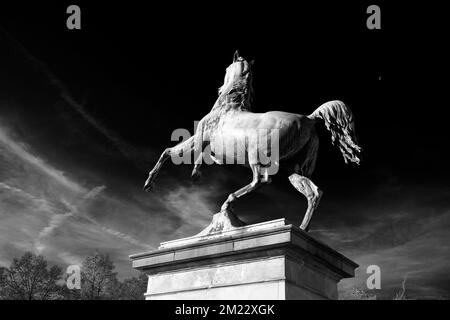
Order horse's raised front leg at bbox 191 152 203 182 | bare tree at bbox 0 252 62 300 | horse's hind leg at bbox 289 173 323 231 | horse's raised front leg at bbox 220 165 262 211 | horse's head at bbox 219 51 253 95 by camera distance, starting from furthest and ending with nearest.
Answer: bare tree at bbox 0 252 62 300, horse's head at bbox 219 51 253 95, horse's raised front leg at bbox 191 152 203 182, horse's raised front leg at bbox 220 165 262 211, horse's hind leg at bbox 289 173 323 231

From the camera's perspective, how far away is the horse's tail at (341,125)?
938 centimetres

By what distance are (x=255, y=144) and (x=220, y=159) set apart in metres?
1.01

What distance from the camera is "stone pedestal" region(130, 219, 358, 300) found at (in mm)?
7379

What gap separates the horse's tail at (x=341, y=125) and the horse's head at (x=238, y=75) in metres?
1.87

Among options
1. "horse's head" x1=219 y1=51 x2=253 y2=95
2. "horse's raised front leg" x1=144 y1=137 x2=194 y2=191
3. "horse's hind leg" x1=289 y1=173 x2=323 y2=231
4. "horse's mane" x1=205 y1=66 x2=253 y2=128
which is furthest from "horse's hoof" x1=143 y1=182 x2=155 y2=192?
"horse's hind leg" x1=289 y1=173 x2=323 y2=231

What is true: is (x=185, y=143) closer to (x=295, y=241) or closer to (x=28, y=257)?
(x=295, y=241)

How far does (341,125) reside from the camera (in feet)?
31.1

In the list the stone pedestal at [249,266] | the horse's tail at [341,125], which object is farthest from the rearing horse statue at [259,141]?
the stone pedestal at [249,266]

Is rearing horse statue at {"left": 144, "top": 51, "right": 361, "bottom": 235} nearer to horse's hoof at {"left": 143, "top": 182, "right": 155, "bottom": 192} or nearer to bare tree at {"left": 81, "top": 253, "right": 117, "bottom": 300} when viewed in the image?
horse's hoof at {"left": 143, "top": 182, "right": 155, "bottom": 192}

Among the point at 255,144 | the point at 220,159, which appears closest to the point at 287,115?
the point at 255,144

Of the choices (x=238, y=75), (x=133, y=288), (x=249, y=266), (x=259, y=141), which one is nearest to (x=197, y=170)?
(x=259, y=141)

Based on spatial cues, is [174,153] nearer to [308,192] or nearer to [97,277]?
[308,192]

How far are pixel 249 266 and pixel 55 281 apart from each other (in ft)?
113

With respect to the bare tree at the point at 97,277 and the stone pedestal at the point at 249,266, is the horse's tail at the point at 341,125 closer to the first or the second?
the stone pedestal at the point at 249,266
